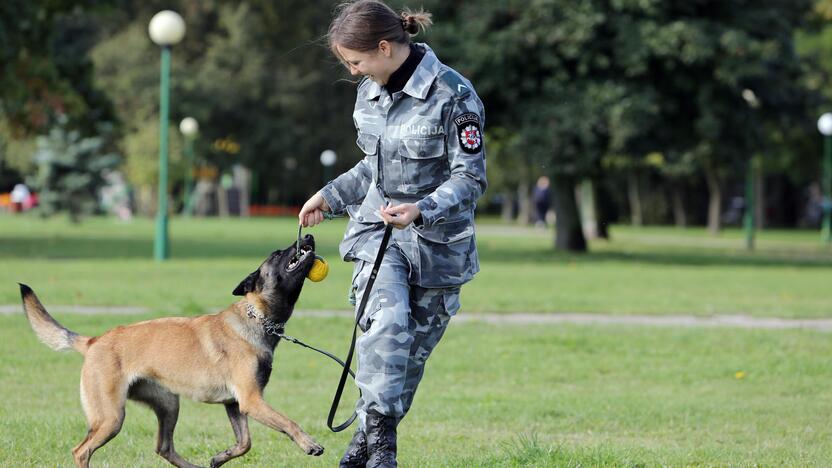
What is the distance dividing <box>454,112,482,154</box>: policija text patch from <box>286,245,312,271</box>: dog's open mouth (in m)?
1.06

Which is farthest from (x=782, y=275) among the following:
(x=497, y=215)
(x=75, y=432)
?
(x=497, y=215)

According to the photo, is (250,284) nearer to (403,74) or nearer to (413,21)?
(403,74)

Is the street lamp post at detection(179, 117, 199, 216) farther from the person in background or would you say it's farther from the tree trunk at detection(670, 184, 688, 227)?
the tree trunk at detection(670, 184, 688, 227)

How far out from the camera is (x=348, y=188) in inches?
235

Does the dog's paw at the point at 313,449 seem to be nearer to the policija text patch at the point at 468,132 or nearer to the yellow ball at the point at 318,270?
the yellow ball at the point at 318,270

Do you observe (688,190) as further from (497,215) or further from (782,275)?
(782,275)

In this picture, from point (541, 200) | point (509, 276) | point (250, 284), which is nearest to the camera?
point (250, 284)

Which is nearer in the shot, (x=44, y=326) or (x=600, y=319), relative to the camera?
(x=44, y=326)

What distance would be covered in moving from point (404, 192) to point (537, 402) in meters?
3.58

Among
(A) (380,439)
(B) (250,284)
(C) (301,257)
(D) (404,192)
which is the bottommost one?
(A) (380,439)

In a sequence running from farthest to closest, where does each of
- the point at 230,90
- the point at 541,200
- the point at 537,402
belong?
the point at 230,90 < the point at 541,200 < the point at 537,402

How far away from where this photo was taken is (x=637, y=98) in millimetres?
25188

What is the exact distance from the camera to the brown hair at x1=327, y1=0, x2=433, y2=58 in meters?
5.32

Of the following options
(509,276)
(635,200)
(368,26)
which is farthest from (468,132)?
(635,200)
